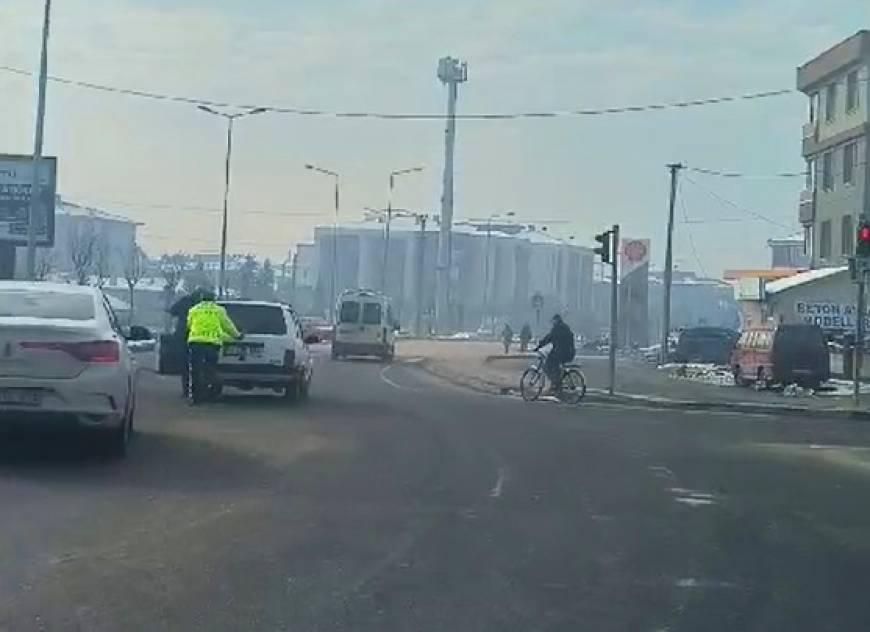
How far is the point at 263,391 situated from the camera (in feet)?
90.9

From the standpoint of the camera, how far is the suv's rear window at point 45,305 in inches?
555

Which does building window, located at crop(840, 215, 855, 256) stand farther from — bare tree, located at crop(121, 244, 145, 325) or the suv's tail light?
the suv's tail light

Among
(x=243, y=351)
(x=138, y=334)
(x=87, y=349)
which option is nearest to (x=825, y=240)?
(x=243, y=351)

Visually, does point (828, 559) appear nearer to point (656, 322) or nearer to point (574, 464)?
point (574, 464)

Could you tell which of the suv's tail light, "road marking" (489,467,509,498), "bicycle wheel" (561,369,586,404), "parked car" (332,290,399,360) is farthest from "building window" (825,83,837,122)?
"road marking" (489,467,509,498)

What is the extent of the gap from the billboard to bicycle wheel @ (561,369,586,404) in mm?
27751

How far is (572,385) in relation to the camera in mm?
29906

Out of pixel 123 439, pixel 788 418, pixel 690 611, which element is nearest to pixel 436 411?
pixel 788 418

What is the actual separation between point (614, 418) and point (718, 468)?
8.80 metres

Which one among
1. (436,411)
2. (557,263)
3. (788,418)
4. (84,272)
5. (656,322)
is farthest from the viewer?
(557,263)

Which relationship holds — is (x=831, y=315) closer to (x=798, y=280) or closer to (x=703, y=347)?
(x=798, y=280)

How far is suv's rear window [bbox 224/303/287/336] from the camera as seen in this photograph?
80.6 ft

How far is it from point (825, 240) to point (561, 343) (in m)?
34.8

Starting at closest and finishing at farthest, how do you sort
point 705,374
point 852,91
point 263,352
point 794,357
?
point 263,352 → point 794,357 → point 705,374 → point 852,91
